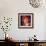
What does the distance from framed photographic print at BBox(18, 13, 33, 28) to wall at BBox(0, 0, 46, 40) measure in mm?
106

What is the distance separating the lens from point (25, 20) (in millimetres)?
5156

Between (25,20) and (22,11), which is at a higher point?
(22,11)

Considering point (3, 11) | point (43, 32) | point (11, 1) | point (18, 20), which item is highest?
point (11, 1)

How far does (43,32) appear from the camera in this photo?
5.11 metres

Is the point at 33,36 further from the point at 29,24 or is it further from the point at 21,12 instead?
the point at 21,12

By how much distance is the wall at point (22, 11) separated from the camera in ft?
16.7

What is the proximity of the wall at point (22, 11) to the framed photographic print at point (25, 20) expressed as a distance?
0.35ft

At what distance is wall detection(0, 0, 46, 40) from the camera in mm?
5090

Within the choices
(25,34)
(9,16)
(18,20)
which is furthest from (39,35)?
(9,16)

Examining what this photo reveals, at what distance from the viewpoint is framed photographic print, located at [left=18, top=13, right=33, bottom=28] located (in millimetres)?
5105

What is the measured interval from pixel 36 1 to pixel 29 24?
2.85ft

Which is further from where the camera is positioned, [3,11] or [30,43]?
[3,11]

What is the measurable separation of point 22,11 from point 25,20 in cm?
34

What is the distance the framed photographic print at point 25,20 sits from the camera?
16.8 ft
